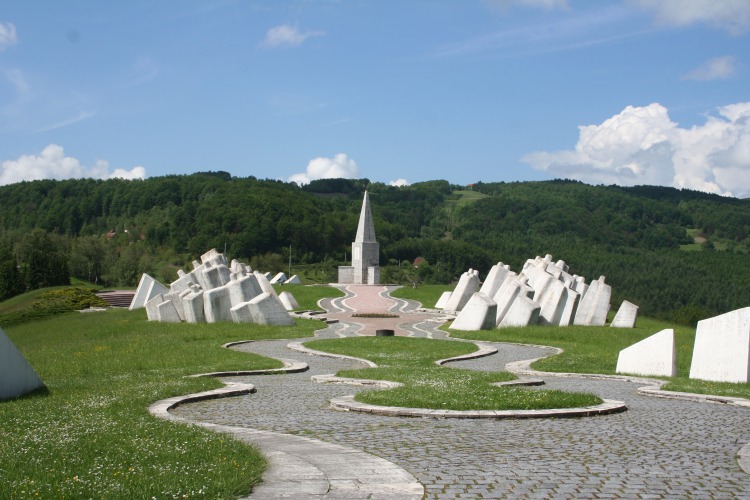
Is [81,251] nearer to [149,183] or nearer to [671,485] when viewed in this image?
[149,183]

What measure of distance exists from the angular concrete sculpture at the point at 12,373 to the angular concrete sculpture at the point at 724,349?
11515mm

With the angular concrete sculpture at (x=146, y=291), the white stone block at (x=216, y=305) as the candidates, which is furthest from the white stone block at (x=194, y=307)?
the angular concrete sculpture at (x=146, y=291)

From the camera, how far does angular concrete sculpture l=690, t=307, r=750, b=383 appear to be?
540 inches

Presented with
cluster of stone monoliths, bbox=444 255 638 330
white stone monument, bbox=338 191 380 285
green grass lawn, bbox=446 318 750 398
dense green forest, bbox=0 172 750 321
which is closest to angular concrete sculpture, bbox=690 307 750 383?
green grass lawn, bbox=446 318 750 398

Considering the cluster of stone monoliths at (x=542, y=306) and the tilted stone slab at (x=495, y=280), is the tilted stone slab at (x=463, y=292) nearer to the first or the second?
the tilted stone slab at (x=495, y=280)

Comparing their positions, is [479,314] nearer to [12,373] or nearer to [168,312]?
[168,312]

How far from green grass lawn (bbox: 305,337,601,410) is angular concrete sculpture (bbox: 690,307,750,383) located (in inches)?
155

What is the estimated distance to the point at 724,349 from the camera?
14102 mm

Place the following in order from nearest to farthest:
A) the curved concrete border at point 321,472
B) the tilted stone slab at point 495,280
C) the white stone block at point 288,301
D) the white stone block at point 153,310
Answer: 1. the curved concrete border at point 321,472
2. the white stone block at point 153,310
3. the tilted stone slab at point 495,280
4. the white stone block at point 288,301

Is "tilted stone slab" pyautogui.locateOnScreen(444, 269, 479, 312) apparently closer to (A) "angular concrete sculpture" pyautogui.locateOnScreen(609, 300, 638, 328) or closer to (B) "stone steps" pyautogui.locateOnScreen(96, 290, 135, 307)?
(A) "angular concrete sculpture" pyautogui.locateOnScreen(609, 300, 638, 328)

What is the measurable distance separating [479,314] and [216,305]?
8.96 m

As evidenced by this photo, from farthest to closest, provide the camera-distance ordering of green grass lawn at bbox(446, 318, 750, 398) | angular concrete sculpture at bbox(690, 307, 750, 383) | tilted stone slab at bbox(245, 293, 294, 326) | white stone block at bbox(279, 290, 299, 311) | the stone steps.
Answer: the stone steps, white stone block at bbox(279, 290, 299, 311), tilted stone slab at bbox(245, 293, 294, 326), angular concrete sculpture at bbox(690, 307, 750, 383), green grass lawn at bbox(446, 318, 750, 398)

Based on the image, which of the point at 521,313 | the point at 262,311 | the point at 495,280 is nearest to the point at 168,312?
the point at 262,311

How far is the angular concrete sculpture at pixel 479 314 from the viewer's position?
25516mm
